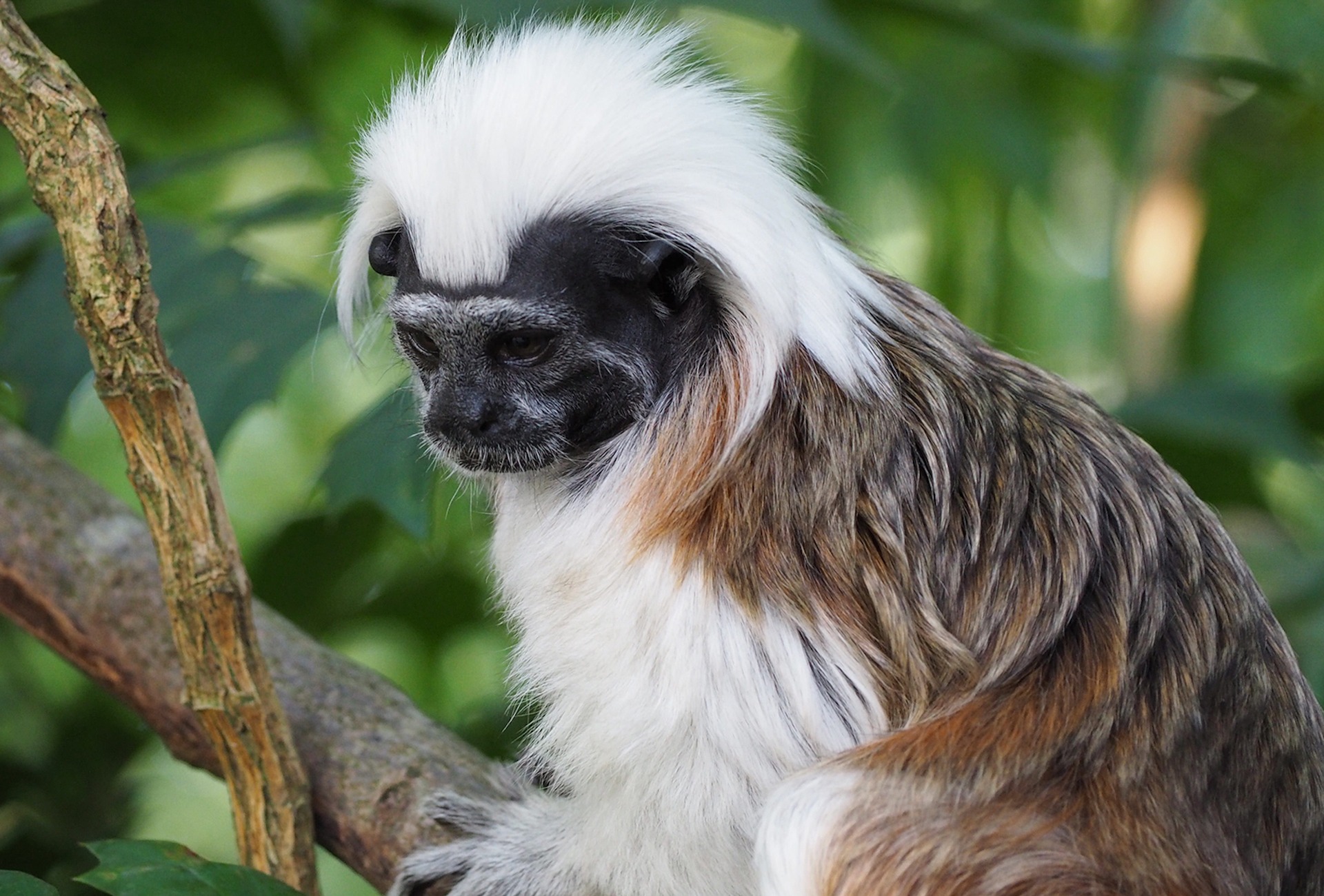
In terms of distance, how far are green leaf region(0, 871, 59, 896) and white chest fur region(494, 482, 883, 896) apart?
82 cm

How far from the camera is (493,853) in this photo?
2594 millimetres

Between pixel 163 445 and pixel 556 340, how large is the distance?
0.65 m

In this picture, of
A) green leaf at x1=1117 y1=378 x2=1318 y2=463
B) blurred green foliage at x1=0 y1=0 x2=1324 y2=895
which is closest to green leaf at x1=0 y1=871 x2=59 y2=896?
blurred green foliage at x1=0 y1=0 x2=1324 y2=895

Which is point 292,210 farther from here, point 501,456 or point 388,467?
point 501,456

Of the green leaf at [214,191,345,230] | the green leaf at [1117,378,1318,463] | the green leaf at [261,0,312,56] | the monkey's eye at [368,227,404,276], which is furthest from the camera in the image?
the green leaf at [1117,378,1318,463]

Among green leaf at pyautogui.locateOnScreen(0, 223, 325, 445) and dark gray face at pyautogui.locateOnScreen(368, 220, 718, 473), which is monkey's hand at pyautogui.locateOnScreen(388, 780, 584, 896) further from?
green leaf at pyautogui.locateOnScreen(0, 223, 325, 445)

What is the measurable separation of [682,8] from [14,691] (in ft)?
8.65

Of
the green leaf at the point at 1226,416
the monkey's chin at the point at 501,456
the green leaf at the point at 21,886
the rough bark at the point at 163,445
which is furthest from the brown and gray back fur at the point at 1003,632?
the green leaf at the point at 1226,416

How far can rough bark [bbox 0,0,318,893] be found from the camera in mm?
1958

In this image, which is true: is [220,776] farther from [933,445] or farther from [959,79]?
[959,79]

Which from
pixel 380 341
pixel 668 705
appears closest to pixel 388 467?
pixel 380 341

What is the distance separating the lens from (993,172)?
4.71 metres

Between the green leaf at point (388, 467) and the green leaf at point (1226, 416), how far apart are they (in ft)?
5.98

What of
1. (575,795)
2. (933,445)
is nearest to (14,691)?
(575,795)
